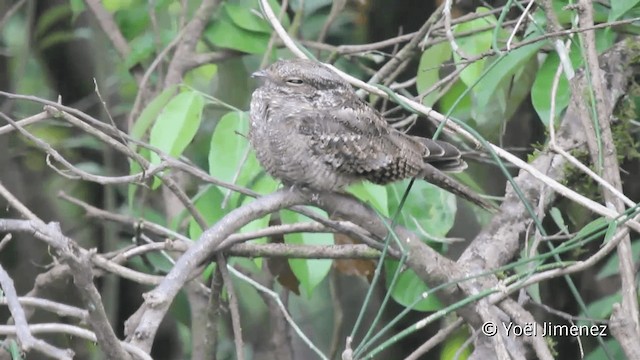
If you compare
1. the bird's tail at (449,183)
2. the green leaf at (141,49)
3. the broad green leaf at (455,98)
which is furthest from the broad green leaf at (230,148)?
the green leaf at (141,49)

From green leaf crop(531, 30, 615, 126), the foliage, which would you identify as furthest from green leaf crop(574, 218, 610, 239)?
green leaf crop(531, 30, 615, 126)

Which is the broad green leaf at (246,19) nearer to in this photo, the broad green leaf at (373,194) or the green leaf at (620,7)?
the broad green leaf at (373,194)

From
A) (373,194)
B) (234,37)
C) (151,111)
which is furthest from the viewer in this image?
(234,37)

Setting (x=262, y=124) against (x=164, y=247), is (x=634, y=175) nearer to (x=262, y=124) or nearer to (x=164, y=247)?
(x=262, y=124)

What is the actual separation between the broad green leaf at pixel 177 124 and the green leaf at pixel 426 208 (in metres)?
0.64

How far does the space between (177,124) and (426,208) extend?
74cm

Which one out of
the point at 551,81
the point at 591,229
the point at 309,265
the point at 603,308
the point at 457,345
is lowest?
the point at 457,345

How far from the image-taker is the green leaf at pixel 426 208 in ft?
8.96

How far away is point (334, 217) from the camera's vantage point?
92.3 inches

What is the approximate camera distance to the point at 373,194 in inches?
99.9

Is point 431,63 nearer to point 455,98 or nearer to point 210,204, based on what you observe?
point 455,98

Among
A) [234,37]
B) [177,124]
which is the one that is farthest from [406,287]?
[234,37]

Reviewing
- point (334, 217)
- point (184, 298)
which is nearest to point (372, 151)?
point (334, 217)

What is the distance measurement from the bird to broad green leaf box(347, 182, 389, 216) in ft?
0.15
